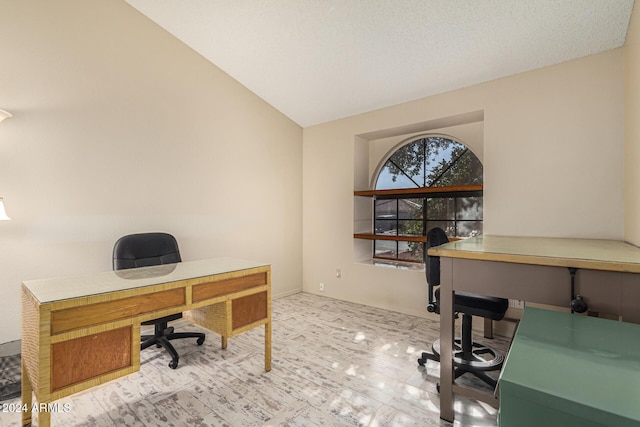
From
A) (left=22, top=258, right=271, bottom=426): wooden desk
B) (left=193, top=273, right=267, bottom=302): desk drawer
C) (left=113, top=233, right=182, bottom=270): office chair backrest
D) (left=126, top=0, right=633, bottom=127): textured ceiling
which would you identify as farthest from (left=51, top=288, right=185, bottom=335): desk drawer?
(left=126, top=0, right=633, bottom=127): textured ceiling

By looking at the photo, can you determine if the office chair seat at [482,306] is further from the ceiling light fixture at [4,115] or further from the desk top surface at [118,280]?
the ceiling light fixture at [4,115]

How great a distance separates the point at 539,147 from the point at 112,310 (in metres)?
3.31

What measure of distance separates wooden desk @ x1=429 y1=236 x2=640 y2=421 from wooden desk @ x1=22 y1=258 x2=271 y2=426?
4.32 feet

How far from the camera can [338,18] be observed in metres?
2.43

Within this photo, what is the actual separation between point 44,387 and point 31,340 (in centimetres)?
27

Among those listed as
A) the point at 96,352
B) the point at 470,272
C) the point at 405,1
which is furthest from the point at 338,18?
the point at 96,352

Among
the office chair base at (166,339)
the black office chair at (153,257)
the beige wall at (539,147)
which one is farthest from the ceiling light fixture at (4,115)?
the beige wall at (539,147)

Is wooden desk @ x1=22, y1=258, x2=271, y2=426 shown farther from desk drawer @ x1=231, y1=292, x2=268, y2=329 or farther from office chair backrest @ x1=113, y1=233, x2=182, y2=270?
office chair backrest @ x1=113, y1=233, x2=182, y2=270

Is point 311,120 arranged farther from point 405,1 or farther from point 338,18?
point 405,1

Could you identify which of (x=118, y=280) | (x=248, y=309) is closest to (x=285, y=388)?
(x=248, y=309)

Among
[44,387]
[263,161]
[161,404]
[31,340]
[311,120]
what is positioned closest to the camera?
[44,387]

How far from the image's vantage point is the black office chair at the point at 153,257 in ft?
7.60

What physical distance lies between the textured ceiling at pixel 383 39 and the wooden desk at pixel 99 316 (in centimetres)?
217

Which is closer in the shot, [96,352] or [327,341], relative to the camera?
[96,352]
